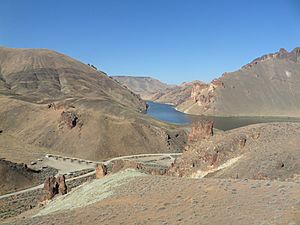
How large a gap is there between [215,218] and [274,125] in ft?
83.6

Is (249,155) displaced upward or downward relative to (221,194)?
upward

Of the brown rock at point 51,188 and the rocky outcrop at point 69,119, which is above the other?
the rocky outcrop at point 69,119

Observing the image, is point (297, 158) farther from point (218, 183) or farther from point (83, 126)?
point (83, 126)

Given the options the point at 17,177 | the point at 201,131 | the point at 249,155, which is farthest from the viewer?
the point at 17,177

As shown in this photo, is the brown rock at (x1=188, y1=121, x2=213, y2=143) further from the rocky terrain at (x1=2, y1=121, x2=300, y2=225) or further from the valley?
the rocky terrain at (x1=2, y1=121, x2=300, y2=225)

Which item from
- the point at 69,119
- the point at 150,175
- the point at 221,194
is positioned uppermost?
the point at 69,119

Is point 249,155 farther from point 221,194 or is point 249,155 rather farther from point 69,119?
point 69,119

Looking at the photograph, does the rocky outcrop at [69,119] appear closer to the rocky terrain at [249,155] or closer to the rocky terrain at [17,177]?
the rocky terrain at [17,177]

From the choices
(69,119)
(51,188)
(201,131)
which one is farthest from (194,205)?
(69,119)

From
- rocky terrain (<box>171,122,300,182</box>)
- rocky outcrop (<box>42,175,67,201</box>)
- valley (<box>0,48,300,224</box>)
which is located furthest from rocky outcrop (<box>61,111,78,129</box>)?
rocky terrain (<box>171,122,300,182</box>)

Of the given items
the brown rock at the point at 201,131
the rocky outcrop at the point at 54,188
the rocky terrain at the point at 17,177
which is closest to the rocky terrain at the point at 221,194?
the brown rock at the point at 201,131

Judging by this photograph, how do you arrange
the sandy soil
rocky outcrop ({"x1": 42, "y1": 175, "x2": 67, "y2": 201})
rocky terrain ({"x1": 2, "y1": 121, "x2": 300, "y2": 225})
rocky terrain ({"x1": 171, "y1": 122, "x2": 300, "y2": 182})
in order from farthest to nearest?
rocky outcrop ({"x1": 42, "y1": 175, "x2": 67, "y2": 201}) → rocky terrain ({"x1": 171, "y1": 122, "x2": 300, "y2": 182}) → rocky terrain ({"x1": 2, "y1": 121, "x2": 300, "y2": 225}) → the sandy soil

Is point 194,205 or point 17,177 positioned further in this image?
point 17,177

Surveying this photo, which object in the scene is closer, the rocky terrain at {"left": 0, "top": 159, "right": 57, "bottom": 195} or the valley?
the valley
